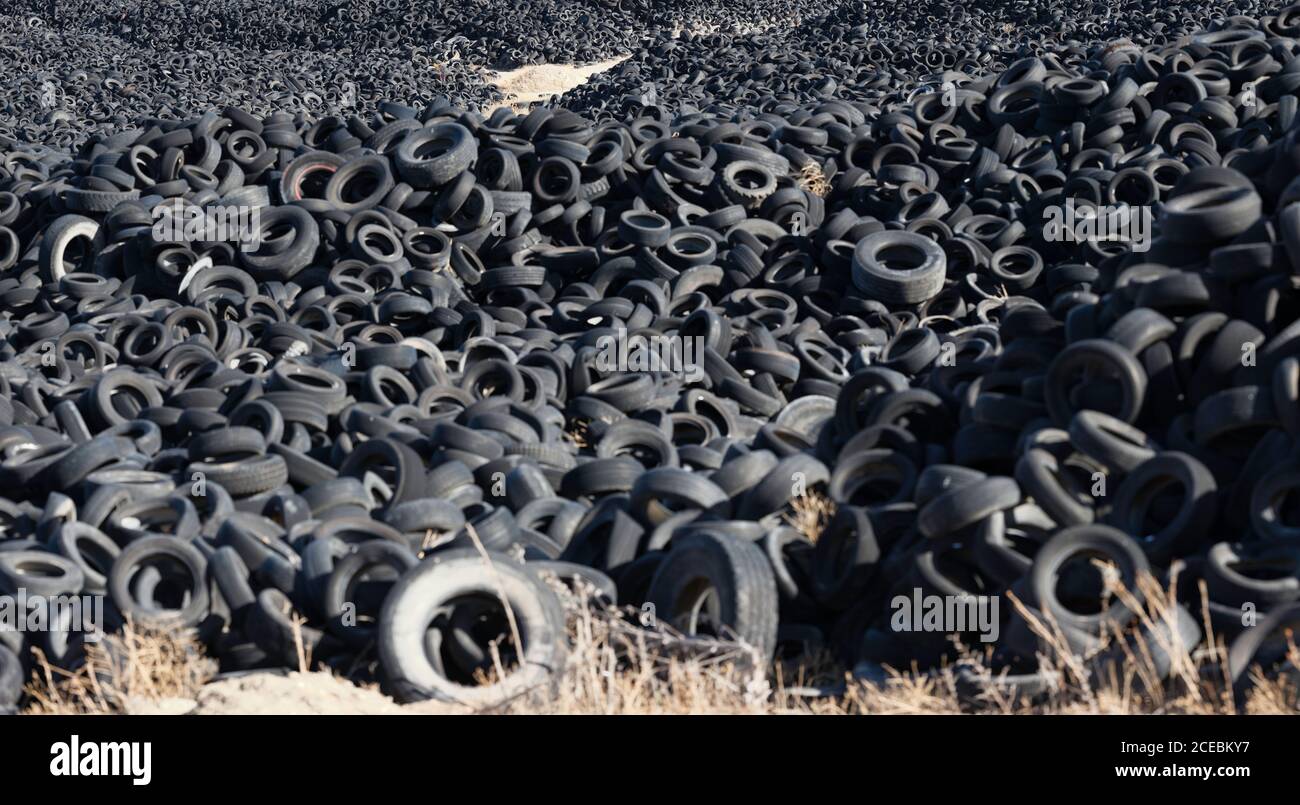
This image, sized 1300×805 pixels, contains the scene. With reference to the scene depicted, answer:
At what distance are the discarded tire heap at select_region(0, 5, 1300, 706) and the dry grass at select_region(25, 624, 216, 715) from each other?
13 centimetres

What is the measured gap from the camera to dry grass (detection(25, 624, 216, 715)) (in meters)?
5.95

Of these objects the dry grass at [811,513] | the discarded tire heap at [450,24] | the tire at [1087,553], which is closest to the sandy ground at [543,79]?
the discarded tire heap at [450,24]

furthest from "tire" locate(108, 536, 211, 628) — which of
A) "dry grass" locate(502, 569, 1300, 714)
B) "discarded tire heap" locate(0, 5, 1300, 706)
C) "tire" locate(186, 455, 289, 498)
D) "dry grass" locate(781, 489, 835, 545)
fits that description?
"dry grass" locate(781, 489, 835, 545)

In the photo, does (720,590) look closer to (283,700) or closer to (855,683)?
(855,683)

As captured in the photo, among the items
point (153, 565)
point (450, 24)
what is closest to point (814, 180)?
point (153, 565)

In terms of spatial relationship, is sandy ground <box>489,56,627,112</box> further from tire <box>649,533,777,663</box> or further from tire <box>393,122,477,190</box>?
tire <box>649,533,777,663</box>

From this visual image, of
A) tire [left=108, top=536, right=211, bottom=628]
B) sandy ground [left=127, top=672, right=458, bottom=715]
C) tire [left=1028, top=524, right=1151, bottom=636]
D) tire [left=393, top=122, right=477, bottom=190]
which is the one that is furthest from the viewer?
tire [left=393, top=122, right=477, bottom=190]

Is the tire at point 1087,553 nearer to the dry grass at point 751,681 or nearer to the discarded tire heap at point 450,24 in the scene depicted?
the dry grass at point 751,681

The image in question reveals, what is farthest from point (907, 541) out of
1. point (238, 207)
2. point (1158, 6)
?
point (1158, 6)

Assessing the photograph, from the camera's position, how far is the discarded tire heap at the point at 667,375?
6.17 meters

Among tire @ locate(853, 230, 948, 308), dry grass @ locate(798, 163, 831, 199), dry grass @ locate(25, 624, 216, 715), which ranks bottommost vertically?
dry grass @ locate(25, 624, 216, 715)

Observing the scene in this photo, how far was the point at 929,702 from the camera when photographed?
5.63 metres
